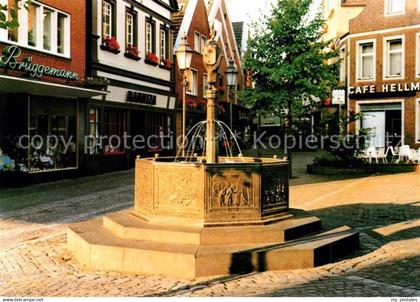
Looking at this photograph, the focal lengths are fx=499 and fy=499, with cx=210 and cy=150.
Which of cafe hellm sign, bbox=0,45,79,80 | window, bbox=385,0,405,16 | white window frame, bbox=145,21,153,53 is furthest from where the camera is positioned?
window, bbox=385,0,405,16

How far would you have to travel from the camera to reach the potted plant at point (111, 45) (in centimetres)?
2107

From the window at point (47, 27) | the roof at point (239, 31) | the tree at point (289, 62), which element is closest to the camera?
the window at point (47, 27)

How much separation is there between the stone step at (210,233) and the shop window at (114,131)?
14.4 meters

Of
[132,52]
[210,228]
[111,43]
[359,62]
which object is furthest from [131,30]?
[210,228]

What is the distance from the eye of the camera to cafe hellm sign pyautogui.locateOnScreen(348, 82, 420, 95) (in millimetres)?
27281

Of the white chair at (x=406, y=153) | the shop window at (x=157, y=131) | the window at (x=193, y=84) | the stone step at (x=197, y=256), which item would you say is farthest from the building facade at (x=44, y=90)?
the white chair at (x=406, y=153)

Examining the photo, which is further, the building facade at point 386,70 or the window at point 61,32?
the building facade at point 386,70

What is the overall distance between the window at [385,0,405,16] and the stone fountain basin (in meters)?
23.4

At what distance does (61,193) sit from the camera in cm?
1478

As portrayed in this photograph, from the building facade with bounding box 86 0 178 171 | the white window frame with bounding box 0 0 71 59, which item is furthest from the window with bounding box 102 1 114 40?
the white window frame with bounding box 0 0 71 59

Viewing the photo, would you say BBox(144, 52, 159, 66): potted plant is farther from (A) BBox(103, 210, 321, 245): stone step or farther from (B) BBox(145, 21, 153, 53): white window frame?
(A) BBox(103, 210, 321, 245): stone step

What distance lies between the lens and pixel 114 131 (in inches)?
877

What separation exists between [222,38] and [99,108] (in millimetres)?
22126

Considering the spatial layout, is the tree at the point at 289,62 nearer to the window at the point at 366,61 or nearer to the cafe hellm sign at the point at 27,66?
the cafe hellm sign at the point at 27,66
